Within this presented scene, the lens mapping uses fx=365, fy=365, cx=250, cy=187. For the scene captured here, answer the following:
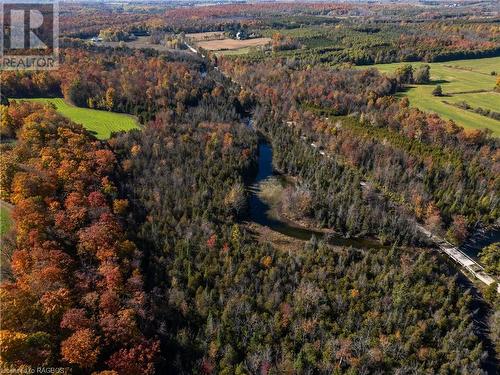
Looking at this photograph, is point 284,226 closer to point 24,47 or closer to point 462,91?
point 462,91

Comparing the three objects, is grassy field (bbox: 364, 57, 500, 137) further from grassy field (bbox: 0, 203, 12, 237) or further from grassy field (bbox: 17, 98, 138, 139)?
grassy field (bbox: 0, 203, 12, 237)

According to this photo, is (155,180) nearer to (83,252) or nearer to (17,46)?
(83,252)

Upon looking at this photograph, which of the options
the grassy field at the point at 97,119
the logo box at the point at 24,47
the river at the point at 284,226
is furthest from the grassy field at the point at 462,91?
the logo box at the point at 24,47

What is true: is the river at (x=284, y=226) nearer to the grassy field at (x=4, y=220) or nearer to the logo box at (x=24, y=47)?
the grassy field at (x=4, y=220)

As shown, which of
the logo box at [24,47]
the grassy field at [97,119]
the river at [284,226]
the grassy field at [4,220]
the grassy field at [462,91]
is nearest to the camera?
the grassy field at [4,220]

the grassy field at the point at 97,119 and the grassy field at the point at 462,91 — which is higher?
the grassy field at the point at 462,91

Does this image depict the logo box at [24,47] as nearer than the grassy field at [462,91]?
No

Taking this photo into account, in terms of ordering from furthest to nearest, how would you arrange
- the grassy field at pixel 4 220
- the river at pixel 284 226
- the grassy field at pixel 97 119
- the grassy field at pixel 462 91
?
the grassy field at pixel 462 91 → the grassy field at pixel 97 119 → the river at pixel 284 226 → the grassy field at pixel 4 220

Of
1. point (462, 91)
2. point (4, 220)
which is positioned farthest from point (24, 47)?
point (462, 91)
